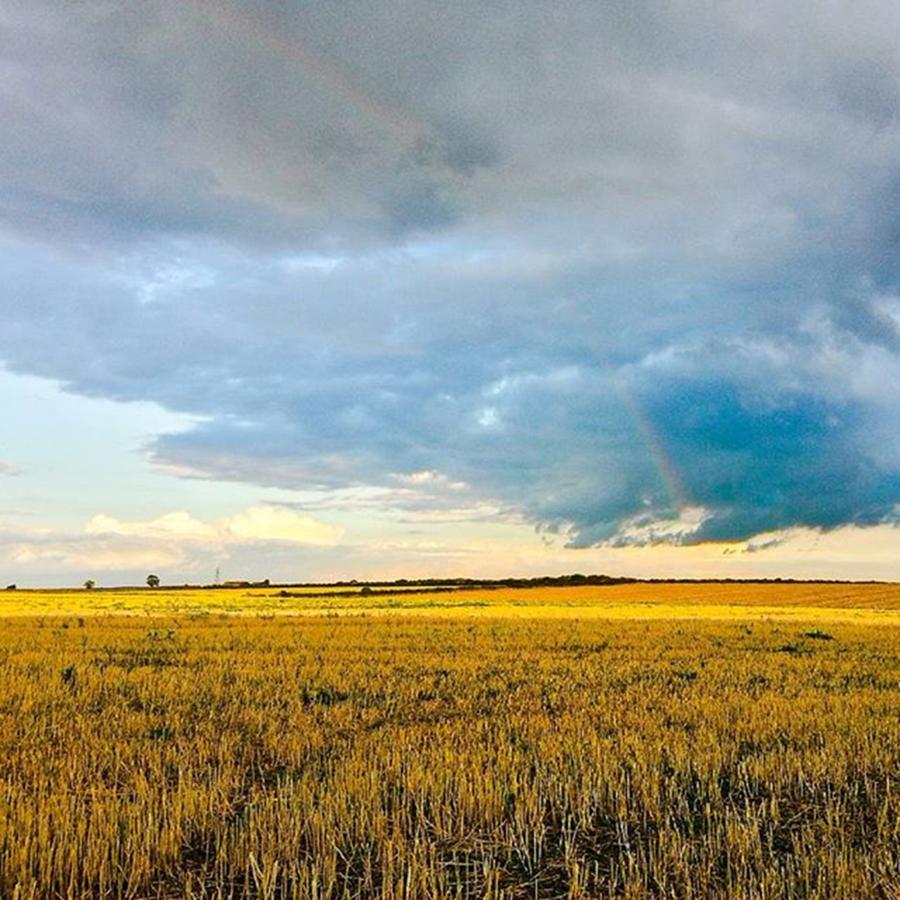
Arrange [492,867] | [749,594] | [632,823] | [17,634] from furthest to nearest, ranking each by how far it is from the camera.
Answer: [749,594] → [17,634] → [632,823] → [492,867]

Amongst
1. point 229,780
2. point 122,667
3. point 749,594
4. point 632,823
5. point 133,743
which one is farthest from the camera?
point 749,594

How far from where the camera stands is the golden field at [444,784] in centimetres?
635

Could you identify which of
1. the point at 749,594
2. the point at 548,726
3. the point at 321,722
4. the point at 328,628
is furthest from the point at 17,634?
the point at 749,594

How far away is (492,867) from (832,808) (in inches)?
144

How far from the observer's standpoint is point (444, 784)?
8.52 meters

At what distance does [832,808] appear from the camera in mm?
8141

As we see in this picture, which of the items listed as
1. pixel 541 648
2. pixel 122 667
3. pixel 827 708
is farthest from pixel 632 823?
pixel 541 648

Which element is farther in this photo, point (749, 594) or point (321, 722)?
point (749, 594)

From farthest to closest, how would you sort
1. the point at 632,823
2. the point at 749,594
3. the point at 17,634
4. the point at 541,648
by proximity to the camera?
1. the point at 749,594
2. the point at 17,634
3. the point at 541,648
4. the point at 632,823

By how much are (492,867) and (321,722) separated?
269 inches

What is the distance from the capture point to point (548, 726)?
1221cm

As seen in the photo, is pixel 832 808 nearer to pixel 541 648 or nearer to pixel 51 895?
pixel 51 895

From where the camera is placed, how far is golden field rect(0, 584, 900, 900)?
635cm

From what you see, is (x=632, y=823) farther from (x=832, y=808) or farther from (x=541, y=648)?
(x=541, y=648)
